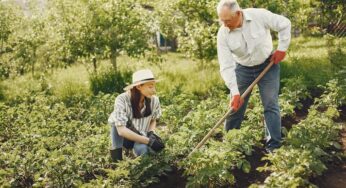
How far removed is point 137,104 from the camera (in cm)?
508

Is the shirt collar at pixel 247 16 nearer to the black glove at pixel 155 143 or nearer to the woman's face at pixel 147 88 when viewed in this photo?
the woman's face at pixel 147 88

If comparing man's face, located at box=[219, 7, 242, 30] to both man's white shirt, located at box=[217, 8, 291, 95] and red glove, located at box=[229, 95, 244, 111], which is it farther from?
red glove, located at box=[229, 95, 244, 111]

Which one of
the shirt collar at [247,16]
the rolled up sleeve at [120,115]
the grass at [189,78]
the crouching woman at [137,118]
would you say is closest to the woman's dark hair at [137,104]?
the crouching woman at [137,118]

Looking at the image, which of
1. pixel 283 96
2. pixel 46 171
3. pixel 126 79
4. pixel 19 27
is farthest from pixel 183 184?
pixel 19 27

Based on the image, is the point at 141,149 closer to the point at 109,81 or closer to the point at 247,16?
the point at 247,16

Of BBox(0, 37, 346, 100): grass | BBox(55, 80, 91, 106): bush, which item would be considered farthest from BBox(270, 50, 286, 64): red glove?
BBox(55, 80, 91, 106): bush

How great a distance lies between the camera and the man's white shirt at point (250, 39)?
5125 mm

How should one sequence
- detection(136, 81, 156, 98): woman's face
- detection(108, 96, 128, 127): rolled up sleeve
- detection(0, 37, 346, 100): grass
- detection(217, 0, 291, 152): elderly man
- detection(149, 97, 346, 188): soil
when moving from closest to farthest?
detection(149, 97, 346, 188): soil
detection(136, 81, 156, 98): woman's face
detection(108, 96, 128, 127): rolled up sleeve
detection(217, 0, 291, 152): elderly man
detection(0, 37, 346, 100): grass

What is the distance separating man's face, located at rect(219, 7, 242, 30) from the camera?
4836mm

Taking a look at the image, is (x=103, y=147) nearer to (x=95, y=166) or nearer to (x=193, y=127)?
(x=95, y=166)

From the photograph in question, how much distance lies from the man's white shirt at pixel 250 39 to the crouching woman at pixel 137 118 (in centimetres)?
79

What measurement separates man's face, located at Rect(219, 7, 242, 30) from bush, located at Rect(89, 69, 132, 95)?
4.71m

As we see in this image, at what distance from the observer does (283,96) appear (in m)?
6.87

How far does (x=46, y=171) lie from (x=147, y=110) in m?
1.18
